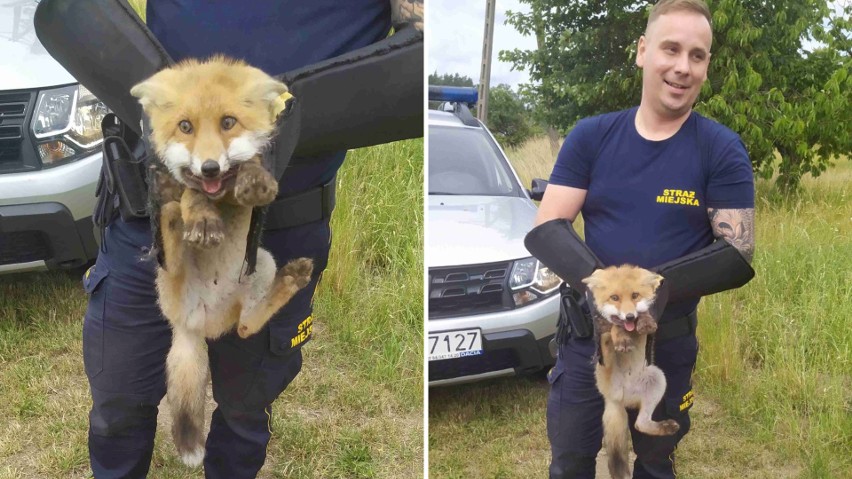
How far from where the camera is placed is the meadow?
79.1 inches

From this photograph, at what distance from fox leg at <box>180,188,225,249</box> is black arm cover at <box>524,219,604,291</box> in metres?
0.83

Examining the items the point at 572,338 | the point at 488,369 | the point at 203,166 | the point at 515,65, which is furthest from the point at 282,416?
the point at 203,166

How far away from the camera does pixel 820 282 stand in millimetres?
2033

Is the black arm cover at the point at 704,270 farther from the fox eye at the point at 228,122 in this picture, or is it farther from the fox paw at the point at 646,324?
the fox eye at the point at 228,122

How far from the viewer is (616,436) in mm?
1829

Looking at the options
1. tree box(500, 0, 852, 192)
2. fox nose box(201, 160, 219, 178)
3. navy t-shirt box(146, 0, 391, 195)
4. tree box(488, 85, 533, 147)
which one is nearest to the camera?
fox nose box(201, 160, 219, 178)

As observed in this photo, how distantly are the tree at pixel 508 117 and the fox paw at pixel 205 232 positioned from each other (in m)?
1.01

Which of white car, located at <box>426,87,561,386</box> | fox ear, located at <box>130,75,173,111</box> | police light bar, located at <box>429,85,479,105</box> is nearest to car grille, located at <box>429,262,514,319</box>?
white car, located at <box>426,87,561,386</box>

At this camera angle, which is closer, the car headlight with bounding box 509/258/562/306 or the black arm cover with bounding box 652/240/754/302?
the black arm cover with bounding box 652/240/754/302

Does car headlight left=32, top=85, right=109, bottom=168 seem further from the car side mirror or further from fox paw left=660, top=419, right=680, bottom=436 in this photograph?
fox paw left=660, top=419, right=680, bottom=436

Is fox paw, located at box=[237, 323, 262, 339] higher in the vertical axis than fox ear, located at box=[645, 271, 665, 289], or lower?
lower

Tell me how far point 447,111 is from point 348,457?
1.18 m

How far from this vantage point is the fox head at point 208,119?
44.1 inches

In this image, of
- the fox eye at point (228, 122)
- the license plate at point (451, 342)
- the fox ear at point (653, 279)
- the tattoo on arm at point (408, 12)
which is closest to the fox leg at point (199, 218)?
the fox eye at point (228, 122)
